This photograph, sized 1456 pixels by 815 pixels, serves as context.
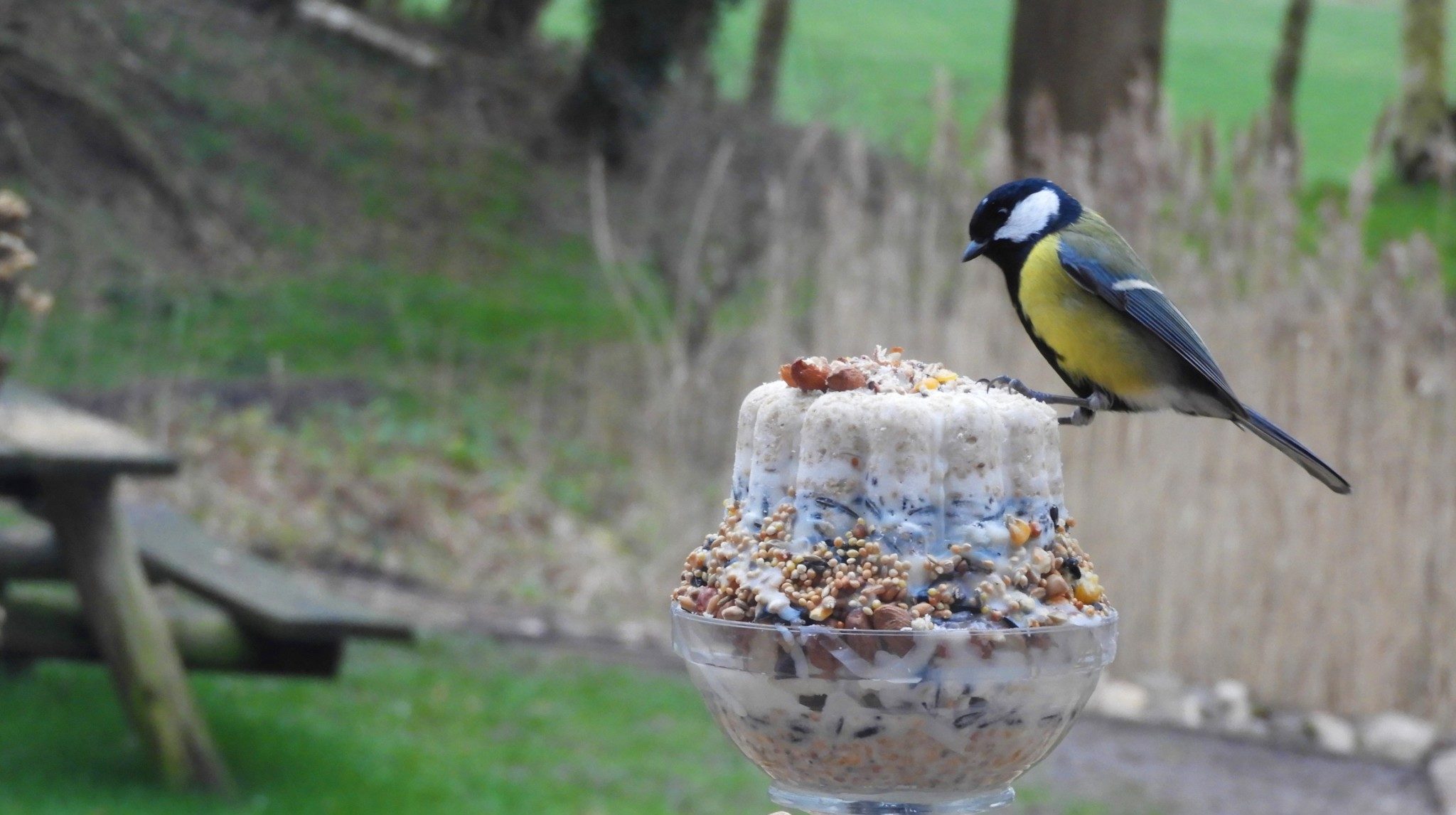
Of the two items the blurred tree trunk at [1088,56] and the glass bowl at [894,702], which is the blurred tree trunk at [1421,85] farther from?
the glass bowl at [894,702]

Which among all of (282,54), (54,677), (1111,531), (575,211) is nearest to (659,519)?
(1111,531)

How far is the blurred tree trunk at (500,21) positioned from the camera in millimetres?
18891

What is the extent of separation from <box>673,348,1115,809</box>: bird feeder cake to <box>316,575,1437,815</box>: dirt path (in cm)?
330

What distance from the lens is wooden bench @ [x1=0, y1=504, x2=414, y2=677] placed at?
4664 millimetres

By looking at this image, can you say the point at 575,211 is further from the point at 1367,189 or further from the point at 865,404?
the point at 865,404

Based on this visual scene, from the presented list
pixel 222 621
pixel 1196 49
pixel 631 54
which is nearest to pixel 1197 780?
pixel 222 621

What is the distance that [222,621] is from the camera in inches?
201

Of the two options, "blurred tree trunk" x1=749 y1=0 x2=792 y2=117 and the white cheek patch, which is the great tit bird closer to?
the white cheek patch

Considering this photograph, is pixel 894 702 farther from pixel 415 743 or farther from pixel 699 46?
pixel 699 46

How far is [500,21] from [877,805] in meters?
18.4

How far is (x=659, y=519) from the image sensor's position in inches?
296

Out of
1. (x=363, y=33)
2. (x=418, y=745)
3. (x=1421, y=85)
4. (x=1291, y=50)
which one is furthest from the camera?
(x=1291, y=50)

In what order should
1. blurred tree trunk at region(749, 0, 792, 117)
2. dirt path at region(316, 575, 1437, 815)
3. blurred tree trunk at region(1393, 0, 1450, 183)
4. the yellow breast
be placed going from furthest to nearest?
blurred tree trunk at region(1393, 0, 1450, 183) → blurred tree trunk at region(749, 0, 792, 117) → dirt path at region(316, 575, 1437, 815) → the yellow breast

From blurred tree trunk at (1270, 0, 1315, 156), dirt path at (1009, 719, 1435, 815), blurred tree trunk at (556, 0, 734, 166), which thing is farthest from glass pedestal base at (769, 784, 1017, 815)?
blurred tree trunk at (1270, 0, 1315, 156)
